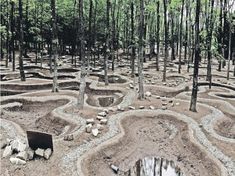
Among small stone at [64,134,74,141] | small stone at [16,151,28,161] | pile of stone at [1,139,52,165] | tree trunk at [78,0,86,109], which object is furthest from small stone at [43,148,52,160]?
tree trunk at [78,0,86,109]

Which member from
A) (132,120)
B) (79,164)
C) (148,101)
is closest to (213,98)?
(148,101)

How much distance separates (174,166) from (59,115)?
9.73m

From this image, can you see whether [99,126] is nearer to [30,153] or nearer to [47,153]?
[47,153]

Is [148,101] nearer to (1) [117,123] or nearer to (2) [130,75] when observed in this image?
(1) [117,123]

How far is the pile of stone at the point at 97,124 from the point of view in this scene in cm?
2134

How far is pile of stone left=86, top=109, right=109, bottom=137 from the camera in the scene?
21344 millimetres

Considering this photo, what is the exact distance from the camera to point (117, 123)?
76.3 ft

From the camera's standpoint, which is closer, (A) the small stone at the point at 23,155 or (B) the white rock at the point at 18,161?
(B) the white rock at the point at 18,161

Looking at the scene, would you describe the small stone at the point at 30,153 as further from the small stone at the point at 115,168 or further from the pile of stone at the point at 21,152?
the small stone at the point at 115,168

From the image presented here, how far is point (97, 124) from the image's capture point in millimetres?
22797

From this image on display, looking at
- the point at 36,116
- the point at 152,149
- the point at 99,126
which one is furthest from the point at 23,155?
the point at 36,116

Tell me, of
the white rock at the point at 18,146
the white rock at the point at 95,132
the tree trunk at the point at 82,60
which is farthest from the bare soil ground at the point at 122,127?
the tree trunk at the point at 82,60

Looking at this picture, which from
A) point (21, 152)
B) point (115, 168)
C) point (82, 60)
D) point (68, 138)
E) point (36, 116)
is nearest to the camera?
point (21, 152)

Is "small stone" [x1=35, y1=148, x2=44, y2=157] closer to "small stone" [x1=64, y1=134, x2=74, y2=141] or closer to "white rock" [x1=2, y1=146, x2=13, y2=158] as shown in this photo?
"white rock" [x1=2, y1=146, x2=13, y2=158]
